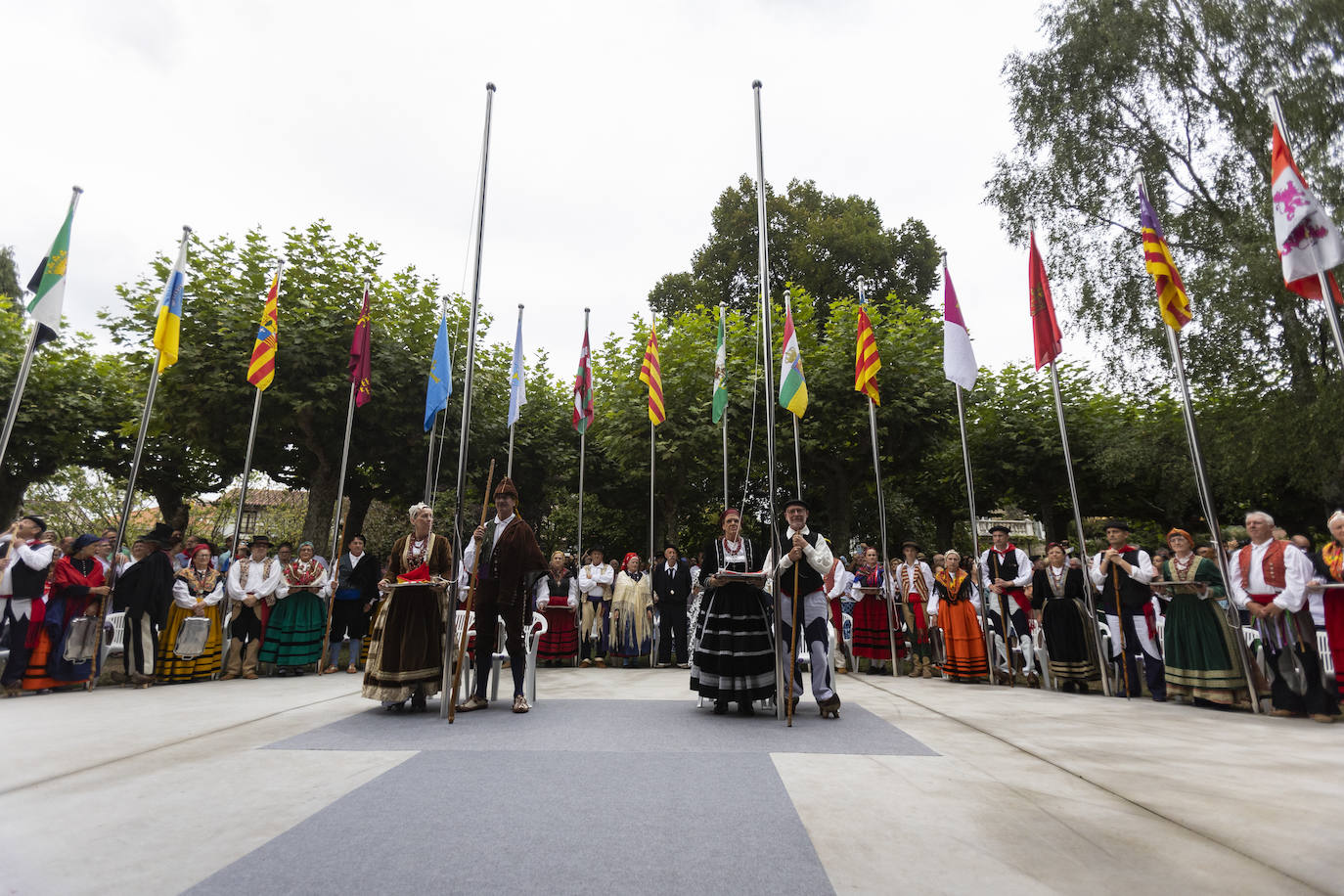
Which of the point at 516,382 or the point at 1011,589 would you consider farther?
the point at 516,382

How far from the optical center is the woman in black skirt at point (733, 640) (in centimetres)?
649

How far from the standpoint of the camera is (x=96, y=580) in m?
8.48

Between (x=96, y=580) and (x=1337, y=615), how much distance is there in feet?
42.9

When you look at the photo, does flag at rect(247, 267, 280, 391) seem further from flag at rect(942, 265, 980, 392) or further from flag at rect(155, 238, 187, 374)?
flag at rect(942, 265, 980, 392)

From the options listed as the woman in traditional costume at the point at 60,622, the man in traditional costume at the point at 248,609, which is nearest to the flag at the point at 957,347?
the man in traditional costume at the point at 248,609

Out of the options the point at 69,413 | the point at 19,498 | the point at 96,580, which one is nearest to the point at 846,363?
the point at 96,580

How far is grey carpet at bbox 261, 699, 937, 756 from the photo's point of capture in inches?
193

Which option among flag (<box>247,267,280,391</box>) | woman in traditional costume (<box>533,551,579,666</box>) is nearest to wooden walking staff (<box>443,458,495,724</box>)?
woman in traditional costume (<box>533,551,579,666</box>)

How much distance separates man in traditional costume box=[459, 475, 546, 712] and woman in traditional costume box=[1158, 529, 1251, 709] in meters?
6.80

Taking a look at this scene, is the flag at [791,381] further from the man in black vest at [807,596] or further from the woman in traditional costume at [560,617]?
the woman in traditional costume at [560,617]

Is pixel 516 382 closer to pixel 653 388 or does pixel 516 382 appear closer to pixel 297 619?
pixel 653 388

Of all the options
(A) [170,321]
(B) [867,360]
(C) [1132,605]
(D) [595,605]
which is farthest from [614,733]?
(A) [170,321]

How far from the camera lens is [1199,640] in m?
7.48

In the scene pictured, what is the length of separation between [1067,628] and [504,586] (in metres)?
7.10
